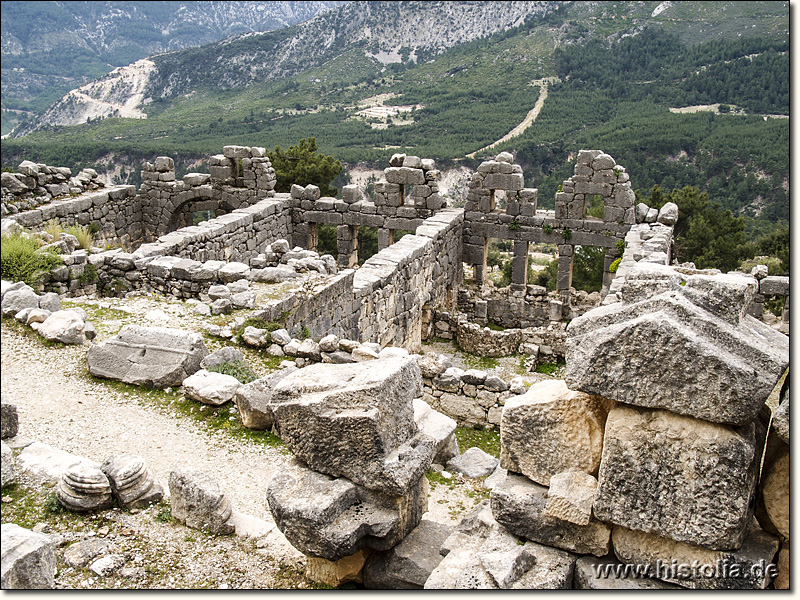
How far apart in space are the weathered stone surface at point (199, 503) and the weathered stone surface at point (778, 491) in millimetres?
3605

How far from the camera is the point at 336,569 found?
16.0 ft

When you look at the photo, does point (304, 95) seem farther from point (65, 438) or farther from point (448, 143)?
point (65, 438)

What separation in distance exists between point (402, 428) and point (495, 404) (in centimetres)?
480

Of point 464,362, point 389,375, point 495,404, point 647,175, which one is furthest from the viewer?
point 647,175

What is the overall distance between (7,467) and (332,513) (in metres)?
2.51

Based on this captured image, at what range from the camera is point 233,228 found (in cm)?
1551

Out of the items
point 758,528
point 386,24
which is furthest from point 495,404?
point 386,24

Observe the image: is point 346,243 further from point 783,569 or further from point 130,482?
point 783,569

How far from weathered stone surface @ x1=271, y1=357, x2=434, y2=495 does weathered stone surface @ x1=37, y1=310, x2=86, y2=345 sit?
4.93 meters

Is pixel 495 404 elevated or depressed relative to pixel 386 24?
depressed

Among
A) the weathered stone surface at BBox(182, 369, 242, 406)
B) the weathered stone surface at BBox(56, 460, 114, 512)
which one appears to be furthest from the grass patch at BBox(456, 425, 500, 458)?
the weathered stone surface at BBox(56, 460, 114, 512)

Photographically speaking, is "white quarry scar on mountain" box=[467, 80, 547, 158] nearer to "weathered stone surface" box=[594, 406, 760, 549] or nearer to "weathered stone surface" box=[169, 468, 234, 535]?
"weathered stone surface" box=[169, 468, 234, 535]

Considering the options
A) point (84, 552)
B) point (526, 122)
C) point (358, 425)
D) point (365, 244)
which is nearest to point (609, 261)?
point (365, 244)

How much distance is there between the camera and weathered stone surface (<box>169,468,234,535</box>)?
553cm
